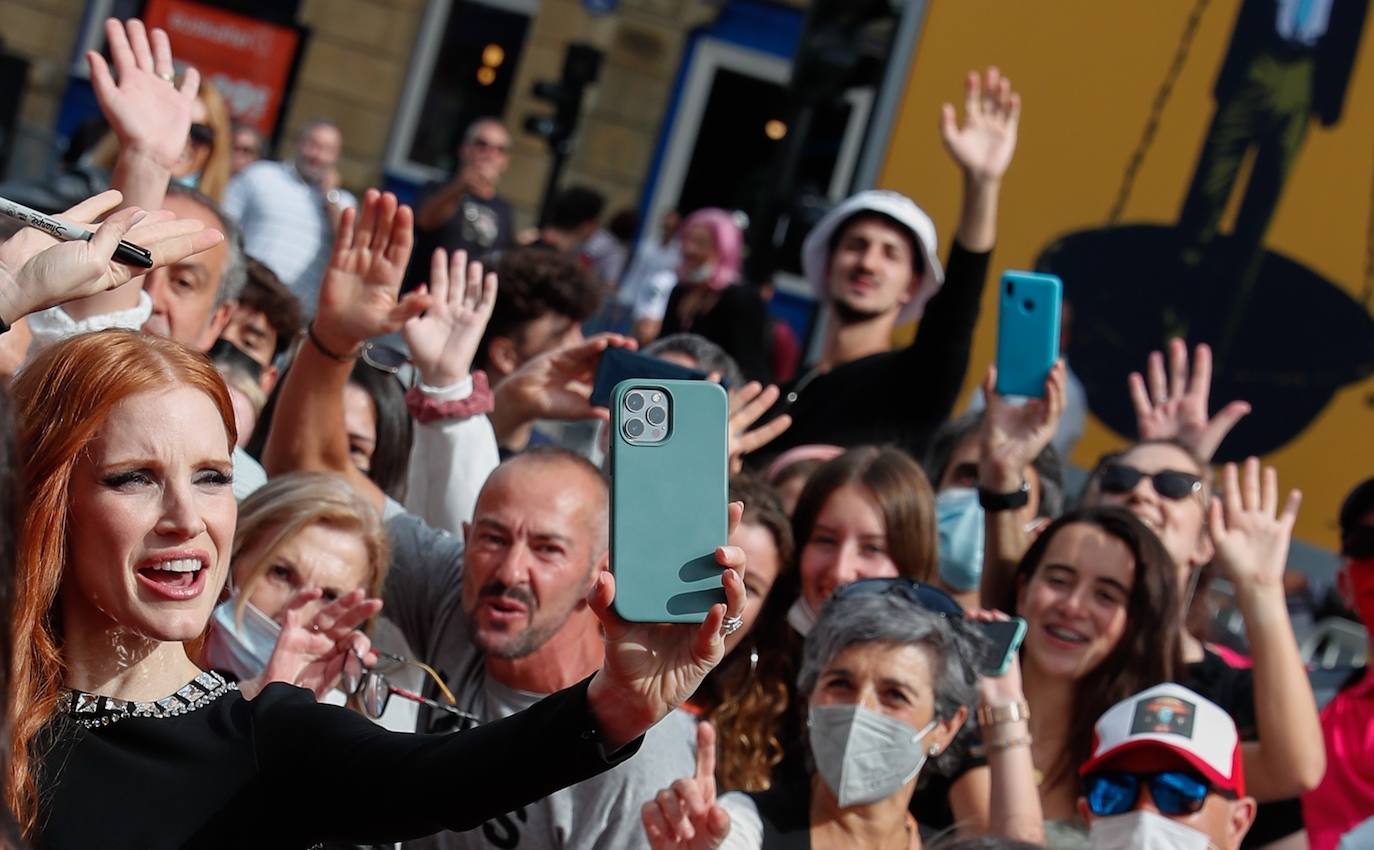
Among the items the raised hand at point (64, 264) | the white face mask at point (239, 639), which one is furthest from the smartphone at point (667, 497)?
the white face mask at point (239, 639)

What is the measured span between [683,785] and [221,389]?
104 cm

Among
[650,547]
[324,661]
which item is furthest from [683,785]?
[650,547]

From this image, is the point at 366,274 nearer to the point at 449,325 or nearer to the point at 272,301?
the point at 449,325

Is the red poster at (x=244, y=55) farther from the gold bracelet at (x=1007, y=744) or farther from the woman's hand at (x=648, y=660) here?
the woman's hand at (x=648, y=660)

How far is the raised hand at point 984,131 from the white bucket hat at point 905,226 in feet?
0.95

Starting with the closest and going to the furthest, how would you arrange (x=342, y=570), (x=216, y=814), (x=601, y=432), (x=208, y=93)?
(x=216, y=814), (x=342, y=570), (x=601, y=432), (x=208, y=93)

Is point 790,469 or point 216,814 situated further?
point 790,469

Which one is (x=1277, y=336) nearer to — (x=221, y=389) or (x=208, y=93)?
(x=208, y=93)

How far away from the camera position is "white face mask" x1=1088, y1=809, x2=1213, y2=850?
11.9ft

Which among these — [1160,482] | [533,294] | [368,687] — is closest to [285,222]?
[533,294]

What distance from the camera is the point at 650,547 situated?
89.6 inches

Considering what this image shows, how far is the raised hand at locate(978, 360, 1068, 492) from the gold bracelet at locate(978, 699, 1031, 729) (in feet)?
3.31

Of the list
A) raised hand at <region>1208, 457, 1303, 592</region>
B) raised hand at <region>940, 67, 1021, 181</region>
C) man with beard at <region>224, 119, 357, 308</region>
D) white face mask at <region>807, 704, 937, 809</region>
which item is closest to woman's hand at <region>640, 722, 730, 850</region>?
white face mask at <region>807, 704, 937, 809</region>

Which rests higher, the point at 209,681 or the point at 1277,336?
the point at 1277,336
